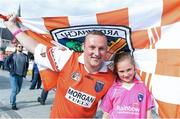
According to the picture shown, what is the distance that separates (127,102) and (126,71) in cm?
28

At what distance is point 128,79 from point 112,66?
26 cm

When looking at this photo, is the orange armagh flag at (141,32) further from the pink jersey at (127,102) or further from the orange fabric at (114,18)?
the pink jersey at (127,102)

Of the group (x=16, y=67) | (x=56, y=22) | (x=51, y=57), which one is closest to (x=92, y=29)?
(x=56, y=22)

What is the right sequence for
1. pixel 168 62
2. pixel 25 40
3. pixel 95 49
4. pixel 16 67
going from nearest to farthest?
pixel 95 49 → pixel 25 40 → pixel 168 62 → pixel 16 67

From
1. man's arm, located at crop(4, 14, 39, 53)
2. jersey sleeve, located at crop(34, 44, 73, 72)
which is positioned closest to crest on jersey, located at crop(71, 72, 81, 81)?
jersey sleeve, located at crop(34, 44, 73, 72)

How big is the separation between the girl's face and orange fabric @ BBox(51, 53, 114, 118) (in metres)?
0.12

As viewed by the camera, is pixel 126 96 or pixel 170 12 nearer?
pixel 126 96

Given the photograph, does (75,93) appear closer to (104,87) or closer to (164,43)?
(104,87)

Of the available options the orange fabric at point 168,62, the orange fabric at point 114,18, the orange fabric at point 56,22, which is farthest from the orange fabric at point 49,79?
the orange fabric at point 168,62

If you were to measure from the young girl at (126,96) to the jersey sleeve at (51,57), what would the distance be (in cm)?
46

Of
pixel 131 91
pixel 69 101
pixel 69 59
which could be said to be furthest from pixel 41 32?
pixel 131 91

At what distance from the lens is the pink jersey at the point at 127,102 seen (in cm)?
329

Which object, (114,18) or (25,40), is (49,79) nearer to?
(25,40)

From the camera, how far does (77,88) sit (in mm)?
3393
